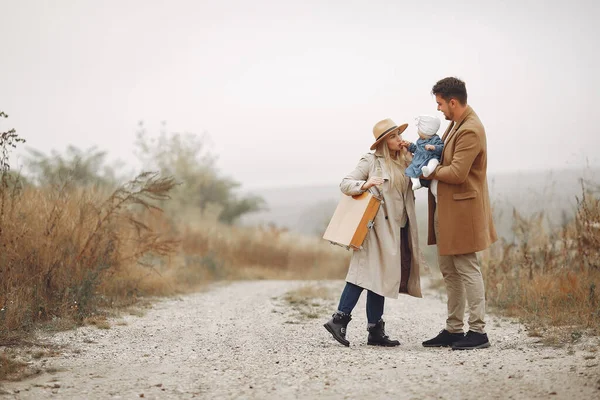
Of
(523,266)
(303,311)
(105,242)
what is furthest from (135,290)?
(523,266)

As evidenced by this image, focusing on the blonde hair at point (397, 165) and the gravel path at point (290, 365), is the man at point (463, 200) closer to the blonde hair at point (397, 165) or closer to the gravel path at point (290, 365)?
the blonde hair at point (397, 165)

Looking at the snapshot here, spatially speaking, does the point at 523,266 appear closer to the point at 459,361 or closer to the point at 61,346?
the point at 459,361

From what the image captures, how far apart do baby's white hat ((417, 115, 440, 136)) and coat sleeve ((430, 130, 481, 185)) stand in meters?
0.28

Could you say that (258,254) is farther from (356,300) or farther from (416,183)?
(416,183)

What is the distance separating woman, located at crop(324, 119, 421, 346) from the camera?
5949mm

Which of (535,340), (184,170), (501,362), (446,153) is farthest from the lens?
(184,170)

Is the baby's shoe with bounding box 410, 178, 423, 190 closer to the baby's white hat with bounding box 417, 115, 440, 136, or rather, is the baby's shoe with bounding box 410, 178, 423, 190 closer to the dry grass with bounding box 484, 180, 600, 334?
the baby's white hat with bounding box 417, 115, 440, 136

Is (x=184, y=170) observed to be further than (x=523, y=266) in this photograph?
Yes

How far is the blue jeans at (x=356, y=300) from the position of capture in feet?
19.9

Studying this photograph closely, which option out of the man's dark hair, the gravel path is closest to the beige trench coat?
the gravel path

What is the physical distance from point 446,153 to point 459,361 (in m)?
1.75

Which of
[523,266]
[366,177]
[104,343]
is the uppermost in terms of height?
[366,177]

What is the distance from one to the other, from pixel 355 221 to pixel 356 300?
76 centimetres

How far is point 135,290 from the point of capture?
9508mm
